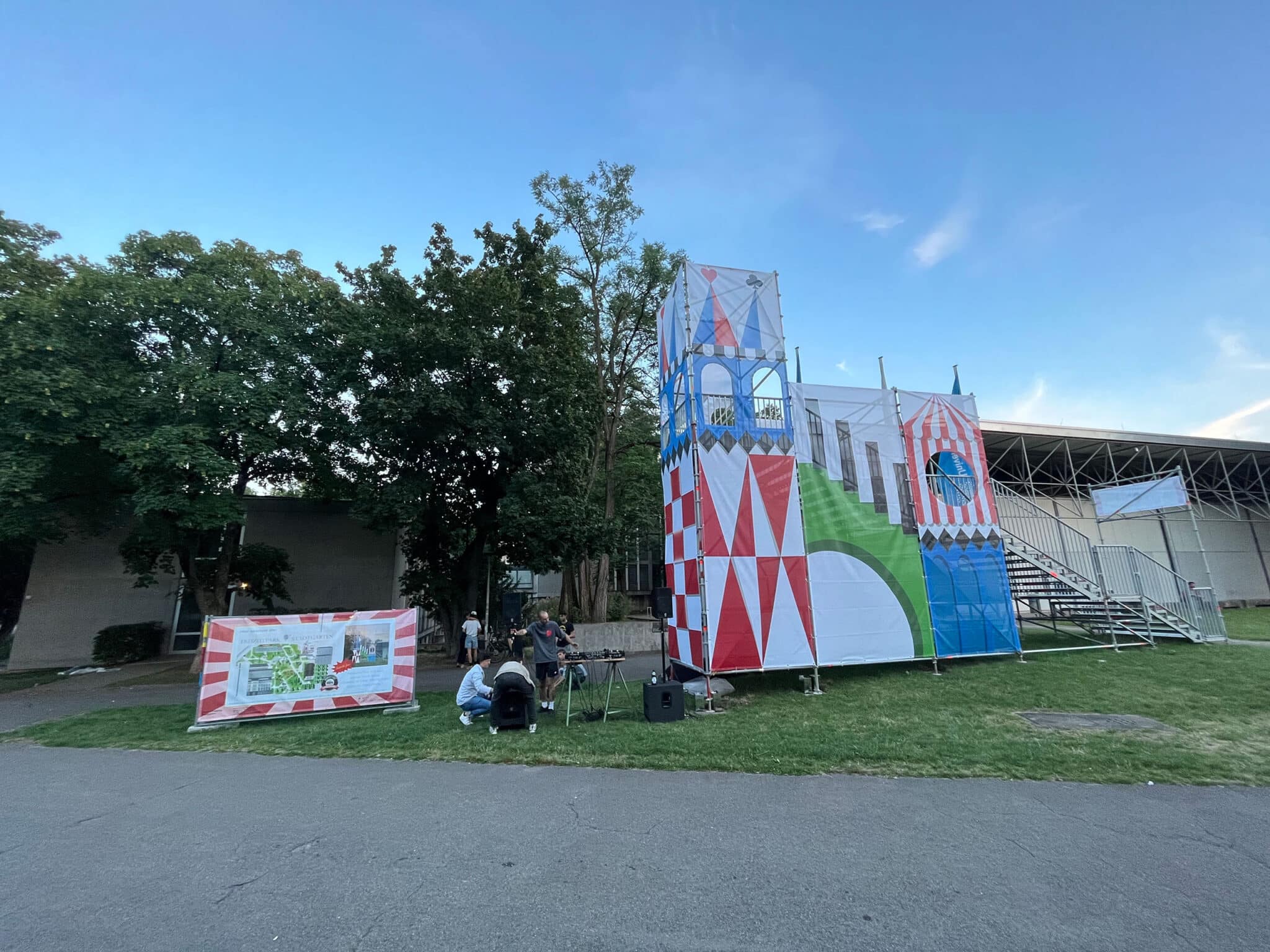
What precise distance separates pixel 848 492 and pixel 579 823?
8.60 metres

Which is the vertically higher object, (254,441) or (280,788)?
(254,441)

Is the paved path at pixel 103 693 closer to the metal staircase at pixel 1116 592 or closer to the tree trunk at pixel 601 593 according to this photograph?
the tree trunk at pixel 601 593

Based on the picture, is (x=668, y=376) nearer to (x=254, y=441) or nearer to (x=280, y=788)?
(x=280, y=788)

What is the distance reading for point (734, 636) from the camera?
9.46 metres

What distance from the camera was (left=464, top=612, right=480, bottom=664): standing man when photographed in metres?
14.2

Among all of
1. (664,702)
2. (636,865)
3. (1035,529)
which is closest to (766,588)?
(664,702)

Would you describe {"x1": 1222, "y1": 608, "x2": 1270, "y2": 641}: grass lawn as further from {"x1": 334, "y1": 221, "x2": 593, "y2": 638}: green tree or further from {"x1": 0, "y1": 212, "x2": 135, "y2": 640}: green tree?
{"x1": 0, "y1": 212, "x2": 135, "y2": 640}: green tree

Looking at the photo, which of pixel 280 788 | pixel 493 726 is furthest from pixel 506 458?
pixel 280 788

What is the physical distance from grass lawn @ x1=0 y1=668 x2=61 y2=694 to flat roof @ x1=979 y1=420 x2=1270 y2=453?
29.0 metres

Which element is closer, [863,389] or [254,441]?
[863,389]

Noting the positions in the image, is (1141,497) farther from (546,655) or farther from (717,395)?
(546,655)

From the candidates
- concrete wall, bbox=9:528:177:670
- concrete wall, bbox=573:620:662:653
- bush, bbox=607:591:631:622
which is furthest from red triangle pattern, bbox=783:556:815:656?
concrete wall, bbox=9:528:177:670

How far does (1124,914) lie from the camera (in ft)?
9.72

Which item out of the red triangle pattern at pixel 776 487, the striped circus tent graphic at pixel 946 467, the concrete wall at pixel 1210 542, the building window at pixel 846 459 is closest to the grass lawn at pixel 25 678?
the red triangle pattern at pixel 776 487
